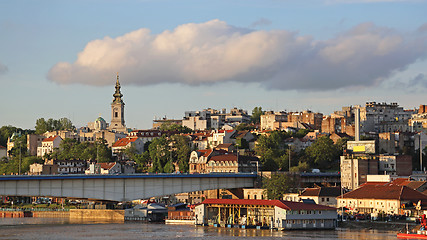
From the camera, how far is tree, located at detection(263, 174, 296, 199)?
403 ft

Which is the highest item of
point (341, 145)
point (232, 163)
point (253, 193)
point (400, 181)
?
point (341, 145)

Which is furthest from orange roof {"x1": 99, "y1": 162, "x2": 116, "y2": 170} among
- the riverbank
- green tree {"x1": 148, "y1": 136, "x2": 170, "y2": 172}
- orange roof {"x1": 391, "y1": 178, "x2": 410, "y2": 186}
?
the riverbank

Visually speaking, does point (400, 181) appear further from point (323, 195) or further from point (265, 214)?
point (265, 214)

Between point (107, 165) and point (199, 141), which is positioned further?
point (199, 141)

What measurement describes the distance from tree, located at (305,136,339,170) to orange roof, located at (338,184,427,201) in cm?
4249

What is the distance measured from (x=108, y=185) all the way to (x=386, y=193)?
37490 mm

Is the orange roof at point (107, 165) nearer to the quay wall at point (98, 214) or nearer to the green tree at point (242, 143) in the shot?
the green tree at point (242, 143)

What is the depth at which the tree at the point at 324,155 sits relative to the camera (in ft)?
516

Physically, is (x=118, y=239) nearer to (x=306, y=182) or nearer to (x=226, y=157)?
(x=306, y=182)

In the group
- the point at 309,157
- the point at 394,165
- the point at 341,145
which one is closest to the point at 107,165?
the point at 309,157

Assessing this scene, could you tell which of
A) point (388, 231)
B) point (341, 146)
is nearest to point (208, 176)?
point (388, 231)

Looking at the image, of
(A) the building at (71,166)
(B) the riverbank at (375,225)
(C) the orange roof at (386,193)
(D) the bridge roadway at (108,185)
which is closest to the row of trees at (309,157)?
(D) the bridge roadway at (108,185)

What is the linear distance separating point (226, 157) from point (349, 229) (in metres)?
61.4

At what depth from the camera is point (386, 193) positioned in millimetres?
108188
